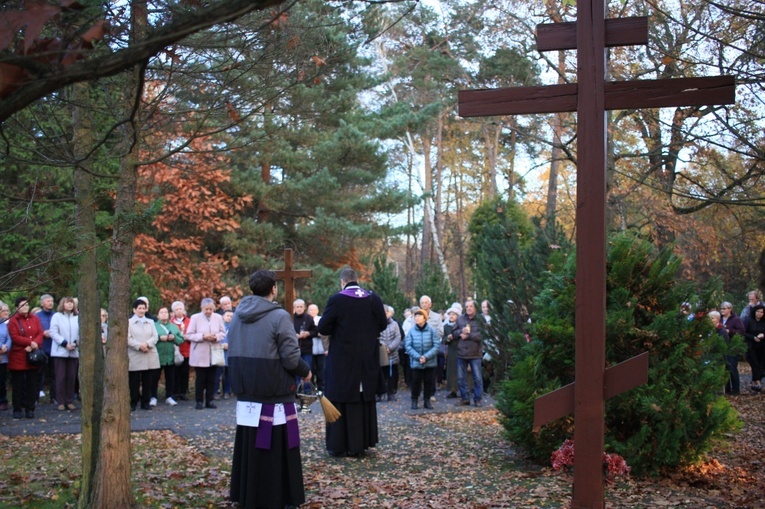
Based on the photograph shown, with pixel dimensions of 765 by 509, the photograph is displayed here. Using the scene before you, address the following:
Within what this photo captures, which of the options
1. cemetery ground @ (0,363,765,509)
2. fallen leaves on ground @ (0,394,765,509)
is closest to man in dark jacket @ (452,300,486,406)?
cemetery ground @ (0,363,765,509)

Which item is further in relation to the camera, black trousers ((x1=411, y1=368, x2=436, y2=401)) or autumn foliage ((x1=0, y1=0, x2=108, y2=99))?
black trousers ((x1=411, y1=368, x2=436, y2=401))

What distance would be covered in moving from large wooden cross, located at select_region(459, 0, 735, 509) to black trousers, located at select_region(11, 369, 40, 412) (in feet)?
34.2

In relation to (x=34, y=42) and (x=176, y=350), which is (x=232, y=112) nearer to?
(x=34, y=42)

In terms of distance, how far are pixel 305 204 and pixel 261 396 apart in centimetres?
1809

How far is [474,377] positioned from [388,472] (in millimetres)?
6816

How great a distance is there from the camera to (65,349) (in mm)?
13891

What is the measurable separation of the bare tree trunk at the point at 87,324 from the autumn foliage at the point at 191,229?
14298 mm

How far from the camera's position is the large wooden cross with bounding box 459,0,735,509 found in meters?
5.11

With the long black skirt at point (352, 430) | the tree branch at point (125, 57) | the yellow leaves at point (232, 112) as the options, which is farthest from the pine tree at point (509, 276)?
the tree branch at point (125, 57)

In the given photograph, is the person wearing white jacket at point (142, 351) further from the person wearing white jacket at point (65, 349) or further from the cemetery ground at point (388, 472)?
the cemetery ground at point (388, 472)

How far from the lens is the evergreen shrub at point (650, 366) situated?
24.9 feet

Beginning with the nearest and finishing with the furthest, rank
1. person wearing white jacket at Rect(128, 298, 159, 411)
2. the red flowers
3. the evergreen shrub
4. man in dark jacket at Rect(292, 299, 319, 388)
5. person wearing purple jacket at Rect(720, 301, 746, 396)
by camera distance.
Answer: the red flowers, the evergreen shrub, person wearing white jacket at Rect(128, 298, 159, 411), man in dark jacket at Rect(292, 299, 319, 388), person wearing purple jacket at Rect(720, 301, 746, 396)

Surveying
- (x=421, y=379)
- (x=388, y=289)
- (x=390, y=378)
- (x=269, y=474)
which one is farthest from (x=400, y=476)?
(x=388, y=289)

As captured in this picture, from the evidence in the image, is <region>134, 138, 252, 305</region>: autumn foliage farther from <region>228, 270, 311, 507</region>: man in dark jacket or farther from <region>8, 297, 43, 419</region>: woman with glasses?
<region>228, 270, 311, 507</region>: man in dark jacket
